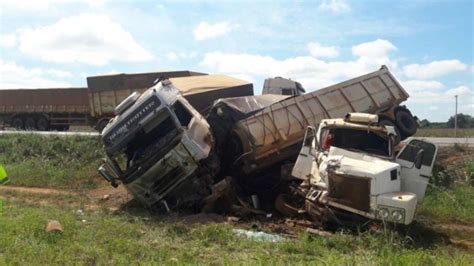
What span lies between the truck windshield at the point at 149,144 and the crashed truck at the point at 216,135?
2 cm

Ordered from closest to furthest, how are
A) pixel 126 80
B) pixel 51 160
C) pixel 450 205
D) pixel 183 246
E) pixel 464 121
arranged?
pixel 183 246
pixel 450 205
pixel 51 160
pixel 126 80
pixel 464 121

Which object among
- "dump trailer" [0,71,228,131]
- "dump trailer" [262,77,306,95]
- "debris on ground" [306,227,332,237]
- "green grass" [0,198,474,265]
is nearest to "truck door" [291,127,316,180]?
"debris on ground" [306,227,332,237]

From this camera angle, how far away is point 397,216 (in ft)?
26.3

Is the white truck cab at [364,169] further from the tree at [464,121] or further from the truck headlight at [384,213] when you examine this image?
the tree at [464,121]

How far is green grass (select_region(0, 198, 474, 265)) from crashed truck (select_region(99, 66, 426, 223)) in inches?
47.2

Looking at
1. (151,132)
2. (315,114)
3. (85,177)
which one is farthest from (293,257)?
(85,177)

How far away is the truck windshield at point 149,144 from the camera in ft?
33.2

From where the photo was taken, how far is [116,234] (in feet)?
26.7

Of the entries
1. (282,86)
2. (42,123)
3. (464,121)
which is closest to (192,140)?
(282,86)

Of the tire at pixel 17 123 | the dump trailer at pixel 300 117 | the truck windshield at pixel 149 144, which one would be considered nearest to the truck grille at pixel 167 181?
the truck windshield at pixel 149 144

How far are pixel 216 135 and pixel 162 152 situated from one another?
1.83m

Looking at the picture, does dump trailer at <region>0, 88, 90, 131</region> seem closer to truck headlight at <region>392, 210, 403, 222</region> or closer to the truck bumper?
the truck bumper

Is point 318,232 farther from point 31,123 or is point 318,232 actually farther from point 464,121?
point 464,121

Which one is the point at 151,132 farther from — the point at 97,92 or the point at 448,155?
the point at 97,92
